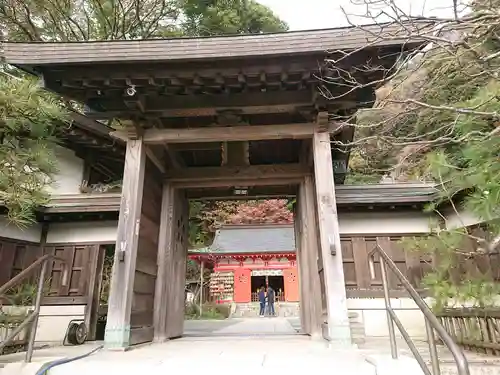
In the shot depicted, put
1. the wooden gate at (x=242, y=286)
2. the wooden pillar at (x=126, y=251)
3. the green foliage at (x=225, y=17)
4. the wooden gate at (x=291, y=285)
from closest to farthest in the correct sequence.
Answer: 1. the wooden pillar at (x=126, y=251)
2. the green foliage at (x=225, y=17)
3. the wooden gate at (x=242, y=286)
4. the wooden gate at (x=291, y=285)

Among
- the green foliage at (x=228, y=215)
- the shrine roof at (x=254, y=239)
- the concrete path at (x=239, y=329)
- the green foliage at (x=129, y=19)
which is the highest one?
the green foliage at (x=129, y=19)

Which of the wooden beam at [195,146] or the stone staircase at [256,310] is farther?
the stone staircase at [256,310]

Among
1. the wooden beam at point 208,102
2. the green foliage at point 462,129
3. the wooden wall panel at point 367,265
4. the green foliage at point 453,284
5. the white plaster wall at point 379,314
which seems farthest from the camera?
the wooden wall panel at point 367,265

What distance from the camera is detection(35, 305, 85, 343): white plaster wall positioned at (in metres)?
5.60

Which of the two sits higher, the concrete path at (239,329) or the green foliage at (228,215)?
the green foliage at (228,215)

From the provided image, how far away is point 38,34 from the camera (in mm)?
10734

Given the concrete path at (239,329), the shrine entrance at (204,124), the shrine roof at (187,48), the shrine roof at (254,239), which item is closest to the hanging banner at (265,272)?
the shrine roof at (254,239)

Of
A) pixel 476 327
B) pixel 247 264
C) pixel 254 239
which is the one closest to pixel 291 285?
pixel 247 264

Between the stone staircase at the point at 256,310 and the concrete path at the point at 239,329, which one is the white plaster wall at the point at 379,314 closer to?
the concrete path at the point at 239,329

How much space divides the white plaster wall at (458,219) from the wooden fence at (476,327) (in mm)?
1462

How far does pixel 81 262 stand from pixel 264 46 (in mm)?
4833

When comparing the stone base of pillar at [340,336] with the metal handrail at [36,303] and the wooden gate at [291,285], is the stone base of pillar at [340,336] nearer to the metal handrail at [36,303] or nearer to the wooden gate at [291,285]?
the metal handrail at [36,303]

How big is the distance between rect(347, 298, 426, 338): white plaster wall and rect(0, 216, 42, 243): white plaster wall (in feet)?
18.1

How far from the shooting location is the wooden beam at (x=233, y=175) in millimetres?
5125
